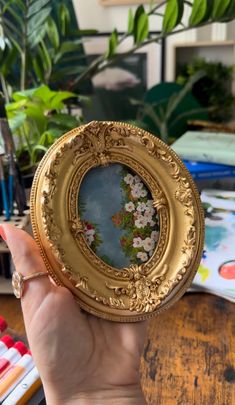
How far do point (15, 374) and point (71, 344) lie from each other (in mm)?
76

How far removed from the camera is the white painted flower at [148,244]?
0.46 meters

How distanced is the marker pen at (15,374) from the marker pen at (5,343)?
0.02 m

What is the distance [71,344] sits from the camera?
43 cm

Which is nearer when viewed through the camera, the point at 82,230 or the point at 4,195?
the point at 82,230

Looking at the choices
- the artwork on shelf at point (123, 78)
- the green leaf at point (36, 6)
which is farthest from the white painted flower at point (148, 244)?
the artwork on shelf at point (123, 78)

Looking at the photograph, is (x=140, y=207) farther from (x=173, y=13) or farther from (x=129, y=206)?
(x=173, y=13)

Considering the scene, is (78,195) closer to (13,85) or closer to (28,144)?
(28,144)

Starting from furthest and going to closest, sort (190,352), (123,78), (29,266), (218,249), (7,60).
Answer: (123,78) < (7,60) < (218,249) < (190,352) < (29,266)

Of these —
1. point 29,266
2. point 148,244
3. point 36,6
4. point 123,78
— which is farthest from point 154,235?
point 123,78

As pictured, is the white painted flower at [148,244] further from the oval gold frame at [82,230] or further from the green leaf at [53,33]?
the green leaf at [53,33]

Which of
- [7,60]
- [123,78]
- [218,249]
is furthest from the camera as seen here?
[123,78]

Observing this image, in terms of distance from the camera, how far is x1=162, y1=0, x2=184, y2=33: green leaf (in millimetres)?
901

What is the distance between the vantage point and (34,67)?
0.96 metres

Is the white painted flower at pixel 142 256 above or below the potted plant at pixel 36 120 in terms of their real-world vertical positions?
below
